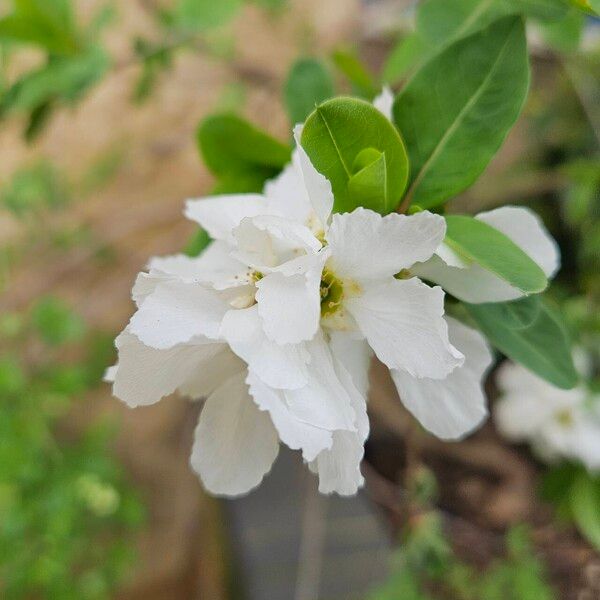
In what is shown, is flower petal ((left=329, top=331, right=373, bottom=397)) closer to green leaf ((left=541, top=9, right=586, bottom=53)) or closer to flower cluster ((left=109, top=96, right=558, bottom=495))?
flower cluster ((left=109, top=96, right=558, bottom=495))

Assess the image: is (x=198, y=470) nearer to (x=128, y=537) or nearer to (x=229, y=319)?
(x=229, y=319)

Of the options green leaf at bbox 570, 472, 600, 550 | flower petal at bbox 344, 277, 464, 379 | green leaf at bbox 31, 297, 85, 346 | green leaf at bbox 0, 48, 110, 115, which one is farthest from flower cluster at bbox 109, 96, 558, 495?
green leaf at bbox 31, 297, 85, 346

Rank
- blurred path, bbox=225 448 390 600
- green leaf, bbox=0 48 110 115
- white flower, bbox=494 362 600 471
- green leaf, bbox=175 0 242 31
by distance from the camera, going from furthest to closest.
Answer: blurred path, bbox=225 448 390 600
white flower, bbox=494 362 600 471
green leaf, bbox=175 0 242 31
green leaf, bbox=0 48 110 115

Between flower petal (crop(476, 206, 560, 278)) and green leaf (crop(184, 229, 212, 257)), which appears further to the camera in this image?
green leaf (crop(184, 229, 212, 257))

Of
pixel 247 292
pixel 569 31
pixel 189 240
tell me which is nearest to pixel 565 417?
pixel 569 31

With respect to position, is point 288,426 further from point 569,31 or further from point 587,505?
point 587,505

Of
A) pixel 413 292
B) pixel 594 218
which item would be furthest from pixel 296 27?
pixel 413 292

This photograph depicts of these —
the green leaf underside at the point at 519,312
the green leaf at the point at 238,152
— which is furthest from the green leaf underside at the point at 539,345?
the green leaf at the point at 238,152

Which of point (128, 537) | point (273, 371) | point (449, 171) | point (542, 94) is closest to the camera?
point (273, 371)
